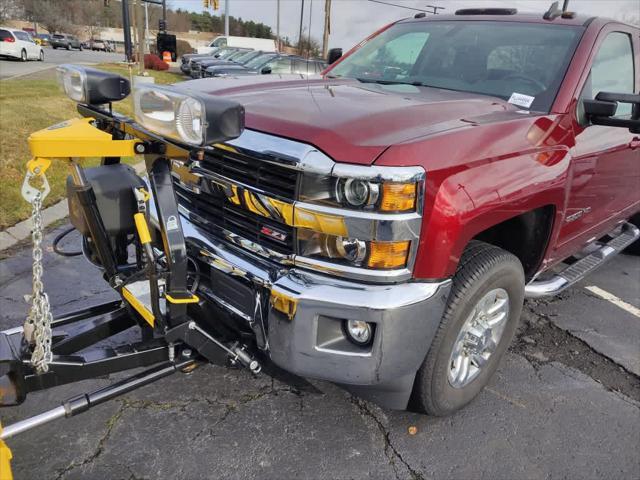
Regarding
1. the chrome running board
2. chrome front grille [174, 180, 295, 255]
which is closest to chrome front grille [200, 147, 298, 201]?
chrome front grille [174, 180, 295, 255]

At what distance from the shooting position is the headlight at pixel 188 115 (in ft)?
5.33

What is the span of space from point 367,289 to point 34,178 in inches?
49.8

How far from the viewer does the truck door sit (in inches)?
118

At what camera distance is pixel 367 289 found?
2037 mm

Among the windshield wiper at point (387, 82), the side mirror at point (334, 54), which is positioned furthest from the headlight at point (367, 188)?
the side mirror at point (334, 54)

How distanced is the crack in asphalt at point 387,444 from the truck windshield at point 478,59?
6.14 feet

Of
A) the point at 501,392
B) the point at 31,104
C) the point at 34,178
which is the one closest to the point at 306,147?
the point at 34,178

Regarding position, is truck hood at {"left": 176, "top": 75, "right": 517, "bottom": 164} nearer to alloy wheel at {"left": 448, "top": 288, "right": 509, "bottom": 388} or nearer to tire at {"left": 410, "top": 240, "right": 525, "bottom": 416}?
tire at {"left": 410, "top": 240, "right": 525, "bottom": 416}

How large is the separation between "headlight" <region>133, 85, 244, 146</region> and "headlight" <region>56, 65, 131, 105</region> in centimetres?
46

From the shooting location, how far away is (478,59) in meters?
3.35

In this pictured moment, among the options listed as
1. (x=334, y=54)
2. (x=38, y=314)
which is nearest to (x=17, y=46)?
(x=334, y=54)

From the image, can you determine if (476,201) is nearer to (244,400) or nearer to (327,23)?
(244,400)

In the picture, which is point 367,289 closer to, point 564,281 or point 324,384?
point 324,384

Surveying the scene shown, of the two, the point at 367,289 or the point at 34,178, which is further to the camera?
the point at 367,289
